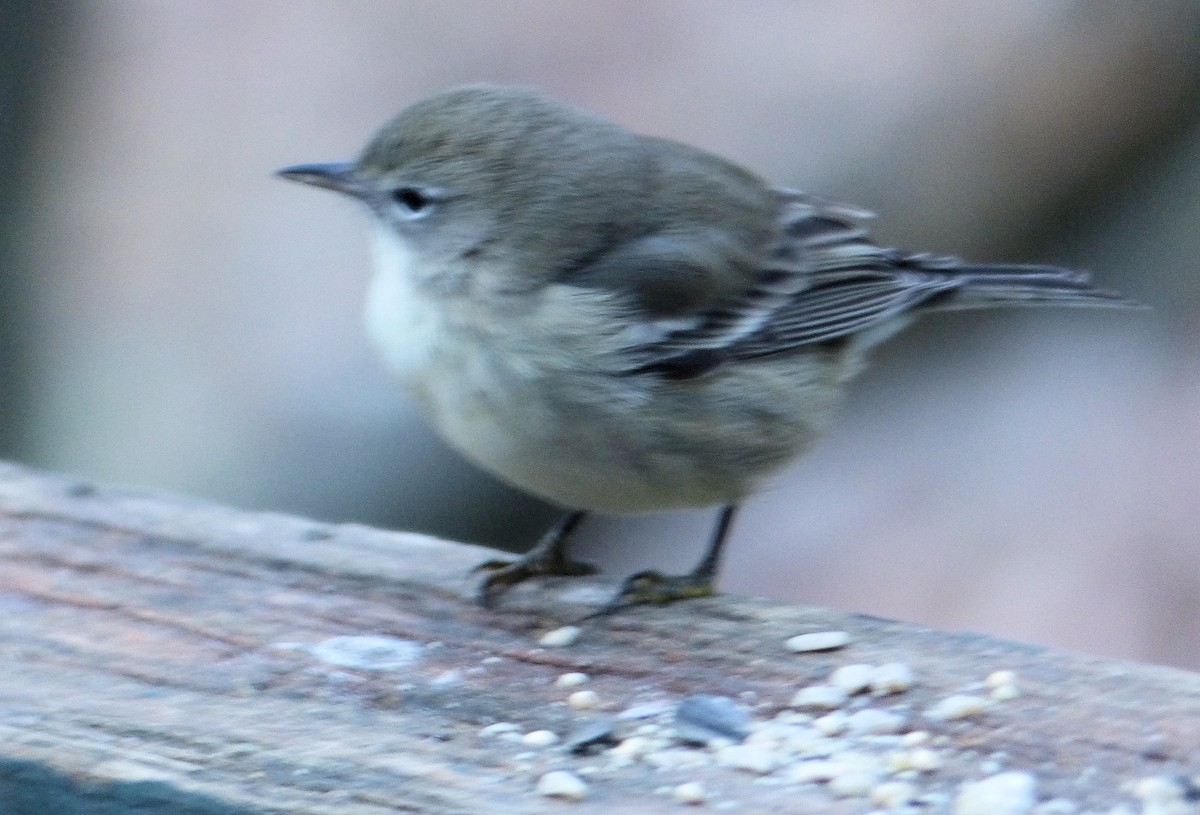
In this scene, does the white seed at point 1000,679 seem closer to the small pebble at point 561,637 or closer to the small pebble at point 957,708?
the small pebble at point 957,708

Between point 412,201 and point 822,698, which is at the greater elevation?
point 412,201

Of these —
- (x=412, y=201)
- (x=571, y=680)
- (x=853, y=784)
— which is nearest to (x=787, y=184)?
(x=412, y=201)

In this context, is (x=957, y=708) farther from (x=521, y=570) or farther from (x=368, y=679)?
(x=521, y=570)

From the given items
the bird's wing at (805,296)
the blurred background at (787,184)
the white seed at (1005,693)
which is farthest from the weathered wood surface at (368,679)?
the blurred background at (787,184)

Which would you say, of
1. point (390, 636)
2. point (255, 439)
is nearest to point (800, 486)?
point (255, 439)

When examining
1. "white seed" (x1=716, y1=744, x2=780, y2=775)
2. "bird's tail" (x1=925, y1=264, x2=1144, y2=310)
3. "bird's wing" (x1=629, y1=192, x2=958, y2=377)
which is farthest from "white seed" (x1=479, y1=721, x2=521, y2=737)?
"bird's tail" (x1=925, y1=264, x2=1144, y2=310)

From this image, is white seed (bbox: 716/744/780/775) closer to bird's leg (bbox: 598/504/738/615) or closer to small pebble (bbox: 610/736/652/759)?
small pebble (bbox: 610/736/652/759)

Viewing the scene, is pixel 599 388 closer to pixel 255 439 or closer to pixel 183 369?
pixel 255 439
